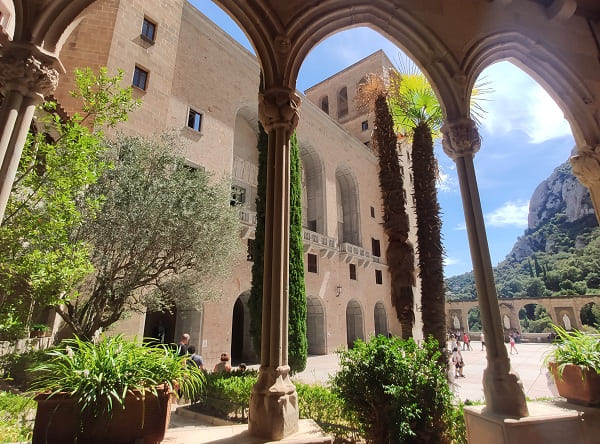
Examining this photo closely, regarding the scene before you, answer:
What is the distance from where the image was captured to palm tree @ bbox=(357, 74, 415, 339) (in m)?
6.45

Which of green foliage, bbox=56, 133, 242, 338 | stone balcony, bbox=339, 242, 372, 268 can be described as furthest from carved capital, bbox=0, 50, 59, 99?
stone balcony, bbox=339, 242, 372, 268

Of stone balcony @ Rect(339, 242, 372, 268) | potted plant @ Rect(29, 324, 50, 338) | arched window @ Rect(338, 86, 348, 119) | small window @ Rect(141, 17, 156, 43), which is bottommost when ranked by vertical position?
potted plant @ Rect(29, 324, 50, 338)

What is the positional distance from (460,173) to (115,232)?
266 inches

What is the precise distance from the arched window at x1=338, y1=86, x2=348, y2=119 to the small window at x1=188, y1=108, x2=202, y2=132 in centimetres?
1797

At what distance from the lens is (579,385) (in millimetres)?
2854

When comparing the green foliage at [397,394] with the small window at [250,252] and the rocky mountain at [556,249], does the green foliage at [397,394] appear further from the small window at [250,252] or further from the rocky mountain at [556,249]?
the rocky mountain at [556,249]

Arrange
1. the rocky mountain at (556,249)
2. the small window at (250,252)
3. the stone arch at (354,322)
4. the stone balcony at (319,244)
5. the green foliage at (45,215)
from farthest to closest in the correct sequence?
the rocky mountain at (556,249) < the stone arch at (354,322) < the stone balcony at (319,244) < the small window at (250,252) < the green foliage at (45,215)

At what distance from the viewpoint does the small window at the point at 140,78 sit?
1130 centimetres

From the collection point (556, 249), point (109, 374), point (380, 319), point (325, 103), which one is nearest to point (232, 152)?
point (109, 374)

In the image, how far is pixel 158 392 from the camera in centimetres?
177

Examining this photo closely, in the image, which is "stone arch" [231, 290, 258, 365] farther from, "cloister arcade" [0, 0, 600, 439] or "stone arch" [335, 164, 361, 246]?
"cloister arcade" [0, 0, 600, 439]

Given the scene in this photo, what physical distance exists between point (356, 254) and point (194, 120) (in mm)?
12426

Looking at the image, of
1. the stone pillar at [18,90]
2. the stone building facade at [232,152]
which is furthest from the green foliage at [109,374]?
the stone building facade at [232,152]

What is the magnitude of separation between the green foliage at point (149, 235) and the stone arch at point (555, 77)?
22.4 ft
